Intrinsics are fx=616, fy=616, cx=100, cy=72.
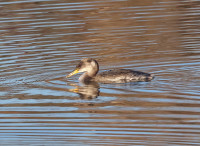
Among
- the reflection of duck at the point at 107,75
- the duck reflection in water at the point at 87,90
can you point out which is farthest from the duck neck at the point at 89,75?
the duck reflection in water at the point at 87,90

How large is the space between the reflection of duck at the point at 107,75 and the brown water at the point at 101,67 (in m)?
0.26

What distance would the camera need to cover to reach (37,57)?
14531mm

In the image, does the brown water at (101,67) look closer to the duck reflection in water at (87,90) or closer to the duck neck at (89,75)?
the duck reflection in water at (87,90)

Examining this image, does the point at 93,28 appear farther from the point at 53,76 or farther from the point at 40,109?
the point at 40,109

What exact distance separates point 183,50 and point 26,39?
4440 millimetres

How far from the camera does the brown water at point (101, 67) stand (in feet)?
29.5

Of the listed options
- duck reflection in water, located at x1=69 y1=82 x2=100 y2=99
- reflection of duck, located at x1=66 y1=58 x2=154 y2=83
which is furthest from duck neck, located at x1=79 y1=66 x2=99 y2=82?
duck reflection in water, located at x1=69 y1=82 x2=100 y2=99

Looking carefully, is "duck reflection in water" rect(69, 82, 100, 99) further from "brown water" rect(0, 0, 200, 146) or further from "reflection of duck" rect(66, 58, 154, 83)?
"reflection of duck" rect(66, 58, 154, 83)

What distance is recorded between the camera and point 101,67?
14.1 m

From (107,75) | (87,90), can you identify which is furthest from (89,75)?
(87,90)

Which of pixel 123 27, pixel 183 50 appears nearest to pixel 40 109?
pixel 183 50

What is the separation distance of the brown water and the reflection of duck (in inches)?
10.1

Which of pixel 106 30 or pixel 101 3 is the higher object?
pixel 101 3

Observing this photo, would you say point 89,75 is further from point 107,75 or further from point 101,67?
point 101,67
